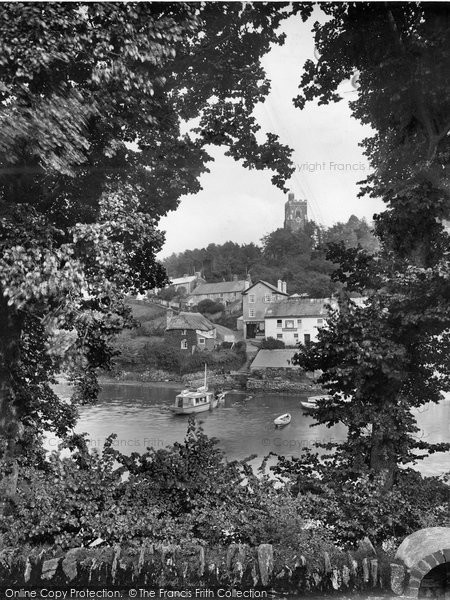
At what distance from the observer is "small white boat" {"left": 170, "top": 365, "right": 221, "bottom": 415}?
14.7 ft

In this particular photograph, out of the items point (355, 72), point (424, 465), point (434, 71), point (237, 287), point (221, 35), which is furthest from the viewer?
point (424, 465)

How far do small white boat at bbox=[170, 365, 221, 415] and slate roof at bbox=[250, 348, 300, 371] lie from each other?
503 millimetres

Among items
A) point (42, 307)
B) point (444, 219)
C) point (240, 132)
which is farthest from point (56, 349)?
point (444, 219)

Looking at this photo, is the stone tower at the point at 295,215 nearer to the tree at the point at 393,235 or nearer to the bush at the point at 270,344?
the tree at the point at 393,235

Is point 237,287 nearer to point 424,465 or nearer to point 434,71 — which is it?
point 434,71

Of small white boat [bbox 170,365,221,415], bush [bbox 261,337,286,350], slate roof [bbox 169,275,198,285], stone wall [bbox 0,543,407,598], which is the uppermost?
slate roof [bbox 169,275,198,285]

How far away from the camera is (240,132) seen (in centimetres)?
421

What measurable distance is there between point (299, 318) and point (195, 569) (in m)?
2.30

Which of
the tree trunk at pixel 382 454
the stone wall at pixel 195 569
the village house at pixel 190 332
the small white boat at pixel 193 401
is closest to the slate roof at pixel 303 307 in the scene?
the village house at pixel 190 332

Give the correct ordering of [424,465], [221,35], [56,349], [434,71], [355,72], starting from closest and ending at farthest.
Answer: [56,349]
[434,71]
[221,35]
[355,72]
[424,465]

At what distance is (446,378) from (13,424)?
12.6 ft

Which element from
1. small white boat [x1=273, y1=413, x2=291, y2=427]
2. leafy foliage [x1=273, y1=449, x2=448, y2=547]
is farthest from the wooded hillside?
leafy foliage [x1=273, y1=449, x2=448, y2=547]

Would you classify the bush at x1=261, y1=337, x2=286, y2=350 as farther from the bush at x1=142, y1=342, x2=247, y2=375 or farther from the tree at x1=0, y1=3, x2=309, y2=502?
the tree at x1=0, y1=3, x2=309, y2=502

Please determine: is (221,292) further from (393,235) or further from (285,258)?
(393,235)
